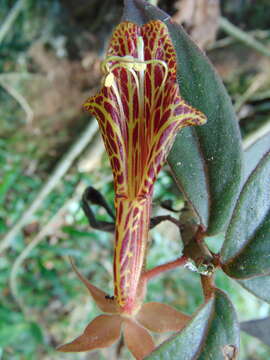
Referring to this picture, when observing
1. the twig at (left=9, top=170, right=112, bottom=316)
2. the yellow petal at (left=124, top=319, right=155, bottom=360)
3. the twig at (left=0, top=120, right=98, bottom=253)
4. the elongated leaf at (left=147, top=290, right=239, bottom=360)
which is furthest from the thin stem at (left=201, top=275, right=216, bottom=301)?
the twig at (left=0, top=120, right=98, bottom=253)

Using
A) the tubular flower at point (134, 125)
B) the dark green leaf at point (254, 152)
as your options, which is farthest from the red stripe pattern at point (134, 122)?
the dark green leaf at point (254, 152)

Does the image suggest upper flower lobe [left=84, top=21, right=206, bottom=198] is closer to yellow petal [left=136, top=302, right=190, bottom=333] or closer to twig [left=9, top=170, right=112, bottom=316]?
yellow petal [left=136, top=302, right=190, bottom=333]

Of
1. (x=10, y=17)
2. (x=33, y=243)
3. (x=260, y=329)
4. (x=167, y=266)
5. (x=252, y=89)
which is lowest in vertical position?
(x=33, y=243)

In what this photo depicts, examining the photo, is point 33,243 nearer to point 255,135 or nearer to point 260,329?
point 255,135

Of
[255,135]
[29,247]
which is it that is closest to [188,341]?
[255,135]

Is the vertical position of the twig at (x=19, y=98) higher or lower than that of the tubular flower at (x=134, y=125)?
lower

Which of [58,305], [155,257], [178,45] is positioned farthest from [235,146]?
[58,305]

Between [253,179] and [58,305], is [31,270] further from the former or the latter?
[253,179]

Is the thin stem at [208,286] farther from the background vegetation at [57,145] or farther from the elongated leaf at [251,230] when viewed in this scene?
the background vegetation at [57,145]
